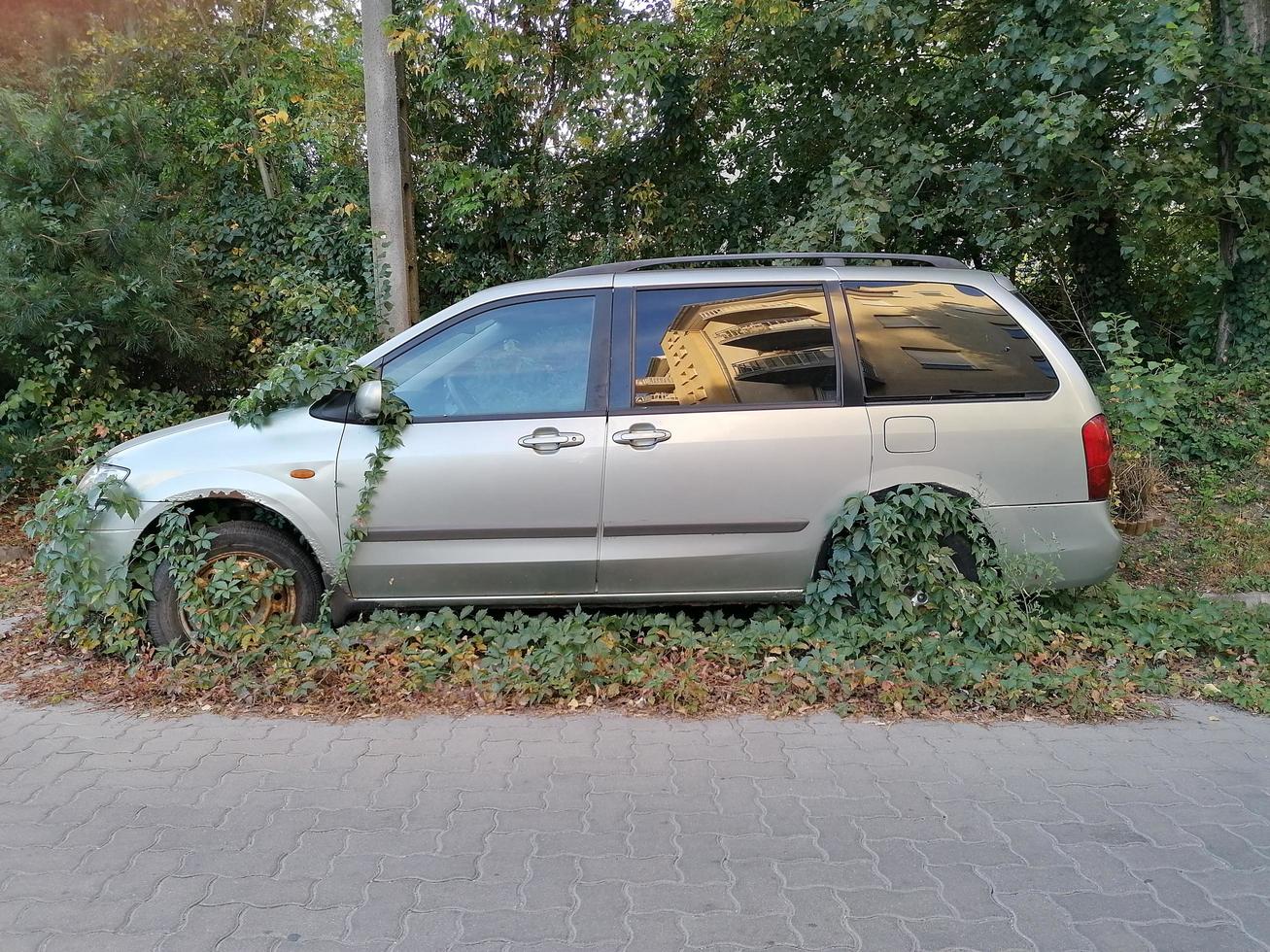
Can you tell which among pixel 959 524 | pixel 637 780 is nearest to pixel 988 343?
pixel 959 524

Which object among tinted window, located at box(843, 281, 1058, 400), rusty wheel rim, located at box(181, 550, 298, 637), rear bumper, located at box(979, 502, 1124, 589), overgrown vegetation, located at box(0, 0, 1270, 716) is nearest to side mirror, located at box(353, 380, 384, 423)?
overgrown vegetation, located at box(0, 0, 1270, 716)

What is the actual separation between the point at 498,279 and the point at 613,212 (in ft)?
4.49

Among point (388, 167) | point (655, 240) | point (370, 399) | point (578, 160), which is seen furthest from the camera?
point (655, 240)

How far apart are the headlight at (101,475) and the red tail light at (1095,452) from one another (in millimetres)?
4613

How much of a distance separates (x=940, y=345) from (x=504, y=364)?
2159mm

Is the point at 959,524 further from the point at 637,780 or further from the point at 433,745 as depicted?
the point at 433,745

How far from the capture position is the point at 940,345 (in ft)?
15.9

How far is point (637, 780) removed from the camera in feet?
12.1

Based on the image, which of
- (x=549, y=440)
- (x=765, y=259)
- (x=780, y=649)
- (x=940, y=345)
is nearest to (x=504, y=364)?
(x=549, y=440)

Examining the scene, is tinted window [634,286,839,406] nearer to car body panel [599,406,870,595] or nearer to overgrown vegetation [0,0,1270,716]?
car body panel [599,406,870,595]

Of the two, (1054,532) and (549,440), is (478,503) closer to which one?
(549,440)

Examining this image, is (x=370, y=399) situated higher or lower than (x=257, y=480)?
higher

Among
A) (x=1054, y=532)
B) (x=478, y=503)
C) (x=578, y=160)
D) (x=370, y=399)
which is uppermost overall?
(x=578, y=160)

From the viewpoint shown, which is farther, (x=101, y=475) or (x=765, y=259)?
(x=765, y=259)
